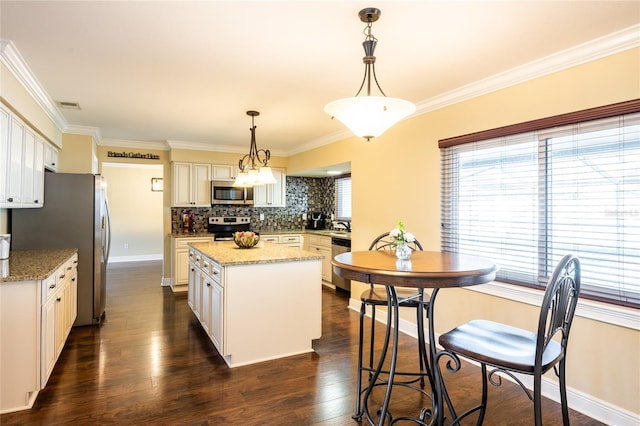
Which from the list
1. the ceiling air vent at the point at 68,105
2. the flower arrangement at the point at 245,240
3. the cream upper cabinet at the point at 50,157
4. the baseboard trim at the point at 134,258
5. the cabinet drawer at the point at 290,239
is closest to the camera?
the ceiling air vent at the point at 68,105

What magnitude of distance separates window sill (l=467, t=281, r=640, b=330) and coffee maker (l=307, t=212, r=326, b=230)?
430 centimetres

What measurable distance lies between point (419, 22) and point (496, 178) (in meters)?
1.51

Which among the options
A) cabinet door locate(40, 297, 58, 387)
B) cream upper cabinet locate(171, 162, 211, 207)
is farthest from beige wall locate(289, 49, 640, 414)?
cabinet door locate(40, 297, 58, 387)

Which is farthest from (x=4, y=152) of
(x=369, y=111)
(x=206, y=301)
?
(x=369, y=111)

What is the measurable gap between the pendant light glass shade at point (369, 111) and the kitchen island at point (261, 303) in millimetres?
1532

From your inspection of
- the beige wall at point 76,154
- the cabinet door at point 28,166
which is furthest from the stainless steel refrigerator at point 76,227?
the beige wall at point 76,154

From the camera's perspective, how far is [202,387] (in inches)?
101

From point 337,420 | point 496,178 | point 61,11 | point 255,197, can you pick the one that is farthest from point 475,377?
point 255,197

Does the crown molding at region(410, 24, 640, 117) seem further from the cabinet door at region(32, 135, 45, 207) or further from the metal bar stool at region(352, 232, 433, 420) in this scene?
the cabinet door at region(32, 135, 45, 207)

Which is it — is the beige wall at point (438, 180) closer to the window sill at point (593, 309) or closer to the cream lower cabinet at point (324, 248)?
the window sill at point (593, 309)

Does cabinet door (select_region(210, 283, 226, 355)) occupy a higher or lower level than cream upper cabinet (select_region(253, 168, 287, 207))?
lower

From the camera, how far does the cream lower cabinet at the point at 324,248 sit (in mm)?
5711

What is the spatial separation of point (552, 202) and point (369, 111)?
1660 millimetres

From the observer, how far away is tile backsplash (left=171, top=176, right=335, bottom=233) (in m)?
6.49
